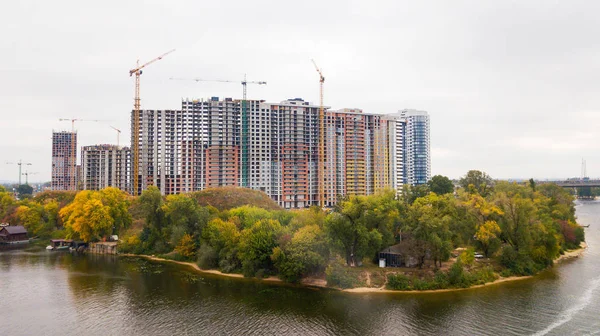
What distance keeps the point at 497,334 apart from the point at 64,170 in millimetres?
170224

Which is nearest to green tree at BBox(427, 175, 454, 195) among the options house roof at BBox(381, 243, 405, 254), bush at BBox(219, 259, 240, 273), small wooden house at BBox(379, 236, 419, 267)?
house roof at BBox(381, 243, 405, 254)

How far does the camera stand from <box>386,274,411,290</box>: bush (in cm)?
4369

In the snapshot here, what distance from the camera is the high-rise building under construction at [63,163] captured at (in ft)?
523

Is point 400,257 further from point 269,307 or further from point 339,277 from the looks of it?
point 269,307

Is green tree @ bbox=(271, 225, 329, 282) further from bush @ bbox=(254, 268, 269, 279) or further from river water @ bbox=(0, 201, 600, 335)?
bush @ bbox=(254, 268, 269, 279)

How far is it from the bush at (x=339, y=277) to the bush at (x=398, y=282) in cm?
379

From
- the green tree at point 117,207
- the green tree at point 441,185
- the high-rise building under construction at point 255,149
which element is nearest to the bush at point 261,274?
the green tree at point 117,207

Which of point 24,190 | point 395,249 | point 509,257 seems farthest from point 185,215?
point 24,190

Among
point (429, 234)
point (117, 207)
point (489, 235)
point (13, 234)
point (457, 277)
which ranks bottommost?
point (457, 277)

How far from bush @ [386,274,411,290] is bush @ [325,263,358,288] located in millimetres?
3785

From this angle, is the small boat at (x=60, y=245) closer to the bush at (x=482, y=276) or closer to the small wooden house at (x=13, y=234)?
the small wooden house at (x=13, y=234)

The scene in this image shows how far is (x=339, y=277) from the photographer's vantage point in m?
44.2

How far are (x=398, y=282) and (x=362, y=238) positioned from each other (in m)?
6.24

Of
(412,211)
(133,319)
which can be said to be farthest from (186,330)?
(412,211)
